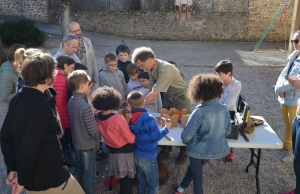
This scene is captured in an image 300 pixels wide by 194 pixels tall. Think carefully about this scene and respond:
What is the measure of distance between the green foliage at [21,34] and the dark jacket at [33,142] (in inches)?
466

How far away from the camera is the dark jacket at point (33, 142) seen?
6.24 feet

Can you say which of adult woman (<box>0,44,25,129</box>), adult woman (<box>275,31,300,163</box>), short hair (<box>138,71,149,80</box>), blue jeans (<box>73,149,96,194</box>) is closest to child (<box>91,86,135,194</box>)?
blue jeans (<box>73,149,96,194</box>)

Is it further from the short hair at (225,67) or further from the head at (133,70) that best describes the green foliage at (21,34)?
the short hair at (225,67)

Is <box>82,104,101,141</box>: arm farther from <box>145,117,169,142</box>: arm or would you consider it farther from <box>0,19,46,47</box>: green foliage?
<box>0,19,46,47</box>: green foliage

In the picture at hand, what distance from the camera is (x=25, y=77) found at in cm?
196

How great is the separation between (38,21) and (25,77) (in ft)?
60.7

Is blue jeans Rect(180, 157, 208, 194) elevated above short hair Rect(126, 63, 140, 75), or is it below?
below

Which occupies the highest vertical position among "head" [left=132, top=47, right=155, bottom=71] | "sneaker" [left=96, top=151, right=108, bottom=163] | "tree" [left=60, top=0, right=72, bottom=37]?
"tree" [left=60, top=0, right=72, bottom=37]

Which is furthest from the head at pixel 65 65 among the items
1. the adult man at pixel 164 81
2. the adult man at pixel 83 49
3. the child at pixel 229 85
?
the child at pixel 229 85

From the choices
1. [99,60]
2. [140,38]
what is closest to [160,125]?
[99,60]

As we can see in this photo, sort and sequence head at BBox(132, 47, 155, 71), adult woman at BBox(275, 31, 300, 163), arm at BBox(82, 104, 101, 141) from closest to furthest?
arm at BBox(82, 104, 101, 141), head at BBox(132, 47, 155, 71), adult woman at BBox(275, 31, 300, 163)

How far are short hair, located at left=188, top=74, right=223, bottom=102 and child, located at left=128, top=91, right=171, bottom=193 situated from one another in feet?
1.48

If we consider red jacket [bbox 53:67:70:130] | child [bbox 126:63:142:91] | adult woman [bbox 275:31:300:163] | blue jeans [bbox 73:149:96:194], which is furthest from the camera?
child [bbox 126:63:142:91]

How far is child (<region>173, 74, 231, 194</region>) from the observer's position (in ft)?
9.11
